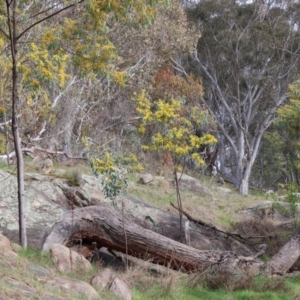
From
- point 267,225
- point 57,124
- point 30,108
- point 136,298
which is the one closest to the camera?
point 136,298

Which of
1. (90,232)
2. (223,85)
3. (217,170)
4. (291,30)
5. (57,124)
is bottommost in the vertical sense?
(217,170)

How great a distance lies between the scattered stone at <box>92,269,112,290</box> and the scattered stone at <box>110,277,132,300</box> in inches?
4.4

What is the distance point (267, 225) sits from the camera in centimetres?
1321

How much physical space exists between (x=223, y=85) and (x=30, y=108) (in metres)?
15.2

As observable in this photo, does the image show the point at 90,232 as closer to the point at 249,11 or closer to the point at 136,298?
the point at 136,298

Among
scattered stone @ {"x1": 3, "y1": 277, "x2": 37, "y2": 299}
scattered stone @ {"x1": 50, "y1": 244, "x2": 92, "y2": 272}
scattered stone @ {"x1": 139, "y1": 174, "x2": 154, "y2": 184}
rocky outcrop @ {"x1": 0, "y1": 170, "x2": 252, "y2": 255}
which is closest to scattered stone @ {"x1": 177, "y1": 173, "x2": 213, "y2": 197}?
scattered stone @ {"x1": 139, "y1": 174, "x2": 154, "y2": 184}

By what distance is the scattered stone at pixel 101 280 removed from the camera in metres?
6.95

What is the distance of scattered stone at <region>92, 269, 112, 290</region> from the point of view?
6.95 meters

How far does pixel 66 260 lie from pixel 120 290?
1.06 meters

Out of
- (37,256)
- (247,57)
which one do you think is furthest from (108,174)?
(247,57)

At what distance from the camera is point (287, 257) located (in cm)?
1034

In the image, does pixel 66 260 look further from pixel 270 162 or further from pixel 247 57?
pixel 270 162

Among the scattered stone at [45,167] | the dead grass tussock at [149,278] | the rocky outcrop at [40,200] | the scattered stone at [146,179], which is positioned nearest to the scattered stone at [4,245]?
the rocky outcrop at [40,200]

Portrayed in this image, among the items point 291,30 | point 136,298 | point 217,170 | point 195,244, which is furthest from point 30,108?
point 217,170
